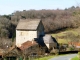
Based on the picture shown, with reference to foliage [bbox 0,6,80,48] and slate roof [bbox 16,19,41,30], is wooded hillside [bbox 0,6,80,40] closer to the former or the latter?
foliage [bbox 0,6,80,48]

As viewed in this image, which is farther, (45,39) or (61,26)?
(61,26)

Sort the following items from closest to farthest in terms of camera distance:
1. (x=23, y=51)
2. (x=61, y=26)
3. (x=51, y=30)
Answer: (x=23, y=51) → (x=51, y=30) → (x=61, y=26)

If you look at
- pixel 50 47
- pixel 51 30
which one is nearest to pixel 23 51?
pixel 50 47

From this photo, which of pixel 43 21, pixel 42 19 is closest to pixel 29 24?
pixel 43 21

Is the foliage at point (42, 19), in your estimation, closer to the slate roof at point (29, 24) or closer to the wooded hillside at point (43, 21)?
the wooded hillside at point (43, 21)

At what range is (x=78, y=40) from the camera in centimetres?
6975

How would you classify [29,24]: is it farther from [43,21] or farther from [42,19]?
[42,19]

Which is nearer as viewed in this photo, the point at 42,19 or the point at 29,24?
the point at 29,24

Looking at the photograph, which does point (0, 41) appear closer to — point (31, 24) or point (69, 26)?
point (31, 24)

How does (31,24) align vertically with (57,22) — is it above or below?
above

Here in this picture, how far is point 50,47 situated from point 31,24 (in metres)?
6.60

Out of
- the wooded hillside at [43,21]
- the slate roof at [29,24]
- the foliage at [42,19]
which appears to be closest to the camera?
the slate roof at [29,24]

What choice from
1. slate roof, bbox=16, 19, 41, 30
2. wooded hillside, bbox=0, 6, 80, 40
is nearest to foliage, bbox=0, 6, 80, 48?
wooded hillside, bbox=0, 6, 80, 40

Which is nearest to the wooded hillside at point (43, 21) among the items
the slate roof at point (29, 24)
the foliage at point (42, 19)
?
the foliage at point (42, 19)
